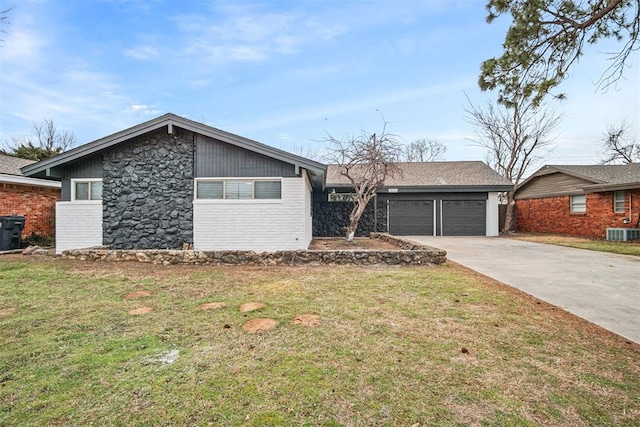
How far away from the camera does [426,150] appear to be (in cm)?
3297

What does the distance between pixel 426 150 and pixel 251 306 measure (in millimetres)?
31715

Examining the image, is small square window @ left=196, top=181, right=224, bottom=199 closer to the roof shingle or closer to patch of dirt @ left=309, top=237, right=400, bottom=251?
patch of dirt @ left=309, top=237, right=400, bottom=251

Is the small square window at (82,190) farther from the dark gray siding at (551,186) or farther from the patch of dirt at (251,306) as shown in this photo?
the dark gray siding at (551,186)

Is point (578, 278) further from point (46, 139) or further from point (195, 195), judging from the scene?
point (46, 139)

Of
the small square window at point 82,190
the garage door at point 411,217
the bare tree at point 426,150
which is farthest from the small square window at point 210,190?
the bare tree at point 426,150

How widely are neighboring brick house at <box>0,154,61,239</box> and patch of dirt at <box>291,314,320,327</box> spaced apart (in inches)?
494

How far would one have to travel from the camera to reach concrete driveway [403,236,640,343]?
4289 millimetres

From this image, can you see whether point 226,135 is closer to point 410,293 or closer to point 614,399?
point 410,293

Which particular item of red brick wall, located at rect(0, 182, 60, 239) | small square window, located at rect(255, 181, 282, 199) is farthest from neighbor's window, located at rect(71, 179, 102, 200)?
small square window, located at rect(255, 181, 282, 199)

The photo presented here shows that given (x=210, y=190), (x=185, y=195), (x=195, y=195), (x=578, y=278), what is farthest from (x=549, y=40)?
(x=185, y=195)

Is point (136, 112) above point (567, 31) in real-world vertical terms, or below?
above

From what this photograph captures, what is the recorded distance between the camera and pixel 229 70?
49.7ft

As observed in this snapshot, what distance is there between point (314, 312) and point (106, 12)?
1034 centimetres

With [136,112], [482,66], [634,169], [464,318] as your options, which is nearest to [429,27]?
[482,66]
